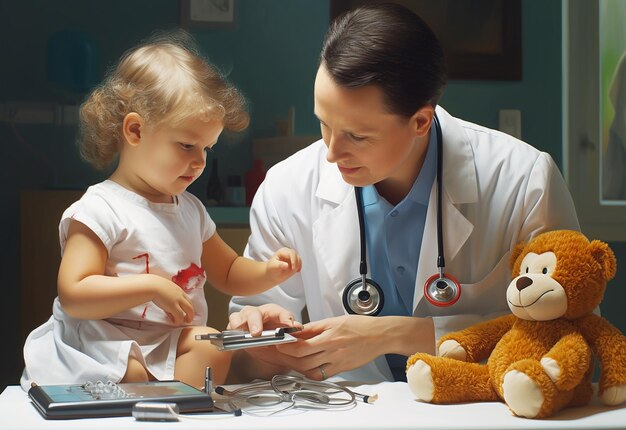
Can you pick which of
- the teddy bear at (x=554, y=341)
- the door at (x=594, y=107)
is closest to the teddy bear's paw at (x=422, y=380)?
the teddy bear at (x=554, y=341)

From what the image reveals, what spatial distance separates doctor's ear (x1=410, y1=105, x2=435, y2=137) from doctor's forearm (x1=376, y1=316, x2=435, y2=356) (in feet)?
1.09

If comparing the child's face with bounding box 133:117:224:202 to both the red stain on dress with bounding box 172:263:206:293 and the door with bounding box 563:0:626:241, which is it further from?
the door with bounding box 563:0:626:241

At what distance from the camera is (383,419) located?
115 cm

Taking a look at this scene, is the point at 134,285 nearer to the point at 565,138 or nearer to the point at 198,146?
the point at 198,146

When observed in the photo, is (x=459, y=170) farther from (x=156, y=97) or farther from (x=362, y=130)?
(x=156, y=97)

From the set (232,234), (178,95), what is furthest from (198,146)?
(232,234)

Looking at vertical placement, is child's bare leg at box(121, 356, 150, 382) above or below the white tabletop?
above

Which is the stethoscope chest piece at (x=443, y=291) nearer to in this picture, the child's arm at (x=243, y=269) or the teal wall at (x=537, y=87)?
the child's arm at (x=243, y=269)

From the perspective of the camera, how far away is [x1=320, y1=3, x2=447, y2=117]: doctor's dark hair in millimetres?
1394

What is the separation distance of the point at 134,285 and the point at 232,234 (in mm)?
1296

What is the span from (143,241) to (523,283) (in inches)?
24.5

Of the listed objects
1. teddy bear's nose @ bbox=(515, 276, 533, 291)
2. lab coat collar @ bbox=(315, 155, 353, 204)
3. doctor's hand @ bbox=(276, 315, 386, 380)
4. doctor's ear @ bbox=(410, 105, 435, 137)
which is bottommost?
doctor's hand @ bbox=(276, 315, 386, 380)

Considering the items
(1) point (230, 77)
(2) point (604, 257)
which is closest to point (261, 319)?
(2) point (604, 257)

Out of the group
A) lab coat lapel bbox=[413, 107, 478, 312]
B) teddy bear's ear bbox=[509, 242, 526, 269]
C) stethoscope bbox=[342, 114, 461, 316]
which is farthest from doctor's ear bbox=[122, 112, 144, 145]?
teddy bear's ear bbox=[509, 242, 526, 269]
